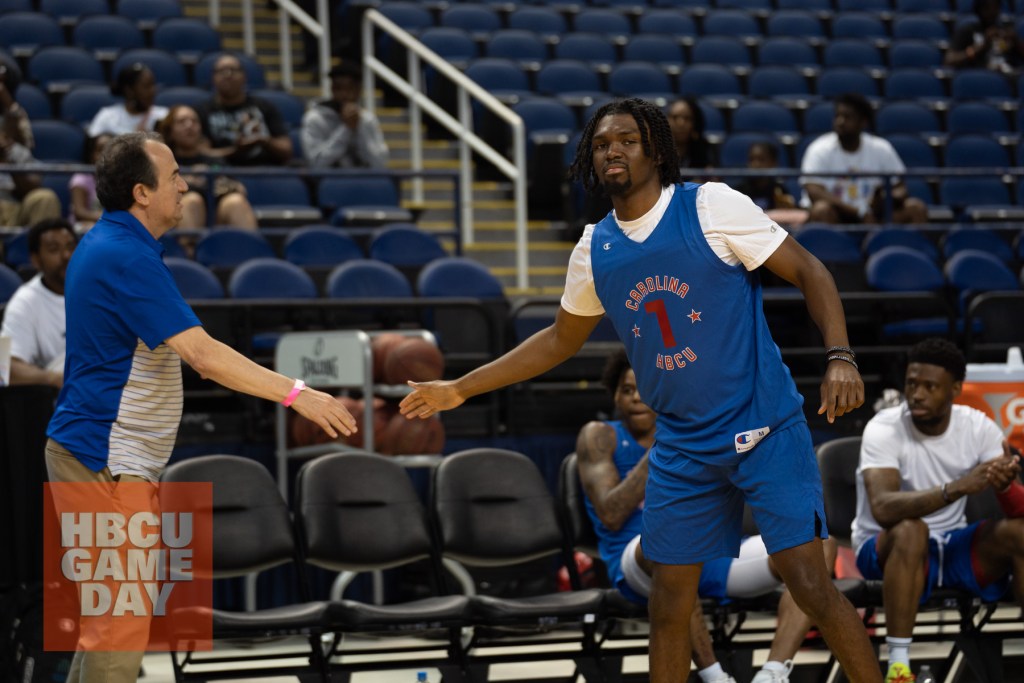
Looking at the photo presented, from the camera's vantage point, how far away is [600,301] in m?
4.35

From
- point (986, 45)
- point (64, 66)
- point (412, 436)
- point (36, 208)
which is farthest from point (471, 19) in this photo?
point (412, 436)

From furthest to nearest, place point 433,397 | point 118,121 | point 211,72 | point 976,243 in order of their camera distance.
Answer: point 211,72 < point 976,243 < point 118,121 < point 433,397

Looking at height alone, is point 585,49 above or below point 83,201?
above

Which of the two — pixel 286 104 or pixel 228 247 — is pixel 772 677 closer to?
pixel 228 247

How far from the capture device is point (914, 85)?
44.9 ft

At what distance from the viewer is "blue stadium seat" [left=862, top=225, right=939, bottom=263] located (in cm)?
955

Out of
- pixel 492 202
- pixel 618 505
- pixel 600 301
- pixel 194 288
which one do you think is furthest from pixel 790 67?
pixel 600 301

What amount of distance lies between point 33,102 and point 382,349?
180 inches

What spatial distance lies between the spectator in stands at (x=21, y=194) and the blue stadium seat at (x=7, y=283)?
2.79 ft

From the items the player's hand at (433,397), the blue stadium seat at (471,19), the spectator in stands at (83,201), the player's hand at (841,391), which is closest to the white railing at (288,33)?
the blue stadium seat at (471,19)

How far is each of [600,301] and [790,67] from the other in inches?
380

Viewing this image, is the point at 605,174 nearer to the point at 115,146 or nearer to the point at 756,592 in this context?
the point at 115,146

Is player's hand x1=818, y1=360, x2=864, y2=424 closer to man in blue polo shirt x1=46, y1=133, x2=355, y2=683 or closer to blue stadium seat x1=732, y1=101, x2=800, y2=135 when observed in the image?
man in blue polo shirt x1=46, y1=133, x2=355, y2=683

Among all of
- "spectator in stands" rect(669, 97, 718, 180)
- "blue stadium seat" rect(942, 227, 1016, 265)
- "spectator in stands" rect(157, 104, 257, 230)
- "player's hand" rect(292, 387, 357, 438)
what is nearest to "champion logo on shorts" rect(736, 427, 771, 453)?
"player's hand" rect(292, 387, 357, 438)
